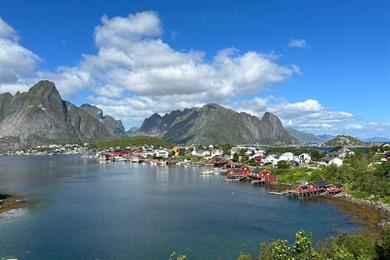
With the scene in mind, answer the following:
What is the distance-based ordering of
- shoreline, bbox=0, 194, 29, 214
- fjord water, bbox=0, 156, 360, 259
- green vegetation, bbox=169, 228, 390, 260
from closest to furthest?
green vegetation, bbox=169, 228, 390, 260 → fjord water, bbox=0, 156, 360, 259 → shoreline, bbox=0, 194, 29, 214

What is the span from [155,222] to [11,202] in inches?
840

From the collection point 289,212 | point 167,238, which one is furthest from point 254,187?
point 167,238

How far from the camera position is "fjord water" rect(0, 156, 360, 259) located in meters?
30.5

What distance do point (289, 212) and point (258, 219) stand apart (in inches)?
216

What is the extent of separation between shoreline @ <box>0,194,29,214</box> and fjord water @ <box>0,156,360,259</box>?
1.56 metres

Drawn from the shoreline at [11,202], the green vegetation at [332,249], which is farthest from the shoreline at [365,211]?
the shoreline at [11,202]

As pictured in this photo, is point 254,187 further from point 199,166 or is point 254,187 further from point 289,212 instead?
point 199,166

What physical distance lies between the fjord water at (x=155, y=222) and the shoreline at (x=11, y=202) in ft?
5.11

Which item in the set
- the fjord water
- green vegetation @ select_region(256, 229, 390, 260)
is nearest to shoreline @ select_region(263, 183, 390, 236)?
the fjord water

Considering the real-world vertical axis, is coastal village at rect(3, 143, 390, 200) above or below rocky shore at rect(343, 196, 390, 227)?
above

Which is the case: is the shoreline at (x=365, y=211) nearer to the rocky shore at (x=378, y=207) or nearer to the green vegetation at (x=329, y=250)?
the rocky shore at (x=378, y=207)

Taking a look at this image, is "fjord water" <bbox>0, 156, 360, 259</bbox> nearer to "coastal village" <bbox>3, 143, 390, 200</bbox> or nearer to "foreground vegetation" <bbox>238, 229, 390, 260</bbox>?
"coastal village" <bbox>3, 143, 390, 200</bbox>

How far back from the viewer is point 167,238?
3316 cm

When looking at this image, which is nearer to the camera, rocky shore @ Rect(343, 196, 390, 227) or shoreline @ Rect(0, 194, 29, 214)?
rocky shore @ Rect(343, 196, 390, 227)
